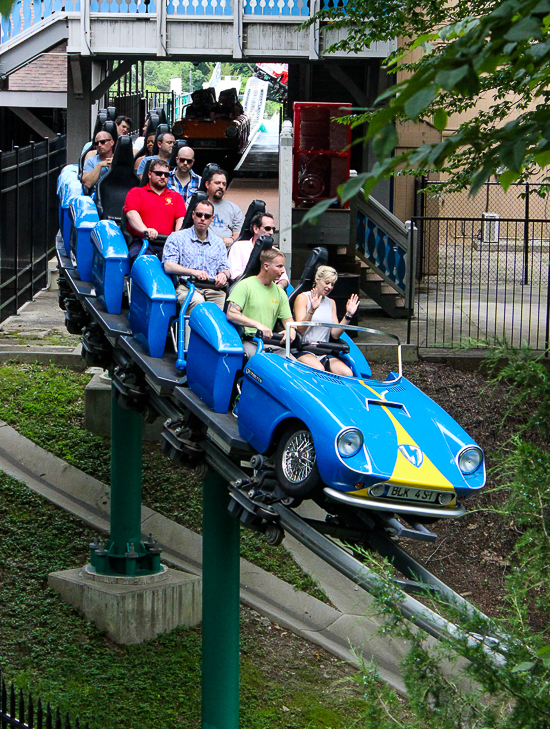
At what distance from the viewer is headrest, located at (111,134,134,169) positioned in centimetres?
862

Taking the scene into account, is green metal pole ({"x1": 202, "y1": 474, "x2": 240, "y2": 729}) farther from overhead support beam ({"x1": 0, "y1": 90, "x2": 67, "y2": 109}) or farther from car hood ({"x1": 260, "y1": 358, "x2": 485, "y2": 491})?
overhead support beam ({"x1": 0, "y1": 90, "x2": 67, "y2": 109})

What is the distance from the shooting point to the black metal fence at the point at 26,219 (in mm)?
13414

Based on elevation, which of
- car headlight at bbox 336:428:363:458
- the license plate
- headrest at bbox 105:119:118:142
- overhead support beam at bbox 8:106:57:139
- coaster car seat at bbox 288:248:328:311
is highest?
overhead support beam at bbox 8:106:57:139

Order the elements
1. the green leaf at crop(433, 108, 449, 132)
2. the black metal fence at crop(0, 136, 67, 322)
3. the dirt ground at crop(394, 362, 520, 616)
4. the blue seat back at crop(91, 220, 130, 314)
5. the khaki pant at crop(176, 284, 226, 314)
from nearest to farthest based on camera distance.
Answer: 1. the green leaf at crop(433, 108, 449, 132)
2. the khaki pant at crop(176, 284, 226, 314)
3. the blue seat back at crop(91, 220, 130, 314)
4. the dirt ground at crop(394, 362, 520, 616)
5. the black metal fence at crop(0, 136, 67, 322)

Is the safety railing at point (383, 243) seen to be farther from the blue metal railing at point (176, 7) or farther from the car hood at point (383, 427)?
the car hood at point (383, 427)

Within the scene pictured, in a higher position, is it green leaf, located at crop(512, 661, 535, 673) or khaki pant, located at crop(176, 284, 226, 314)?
khaki pant, located at crop(176, 284, 226, 314)

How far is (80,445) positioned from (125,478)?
2.13 m

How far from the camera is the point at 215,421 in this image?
19.7ft

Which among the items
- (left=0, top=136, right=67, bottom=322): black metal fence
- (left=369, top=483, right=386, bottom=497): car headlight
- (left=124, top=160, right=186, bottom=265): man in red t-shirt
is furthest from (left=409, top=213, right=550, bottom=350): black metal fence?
(left=0, top=136, right=67, bottom=322): black metal fence

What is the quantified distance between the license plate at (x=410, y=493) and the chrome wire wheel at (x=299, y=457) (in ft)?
1.41

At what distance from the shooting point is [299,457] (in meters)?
5.32

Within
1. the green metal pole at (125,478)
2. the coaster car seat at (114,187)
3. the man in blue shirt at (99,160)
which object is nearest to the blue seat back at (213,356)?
the coaster car seat at (114,187)

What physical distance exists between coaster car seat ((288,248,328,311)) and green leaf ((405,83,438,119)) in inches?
166

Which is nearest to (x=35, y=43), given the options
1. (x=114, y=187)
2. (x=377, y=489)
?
(x=114, y=187)
